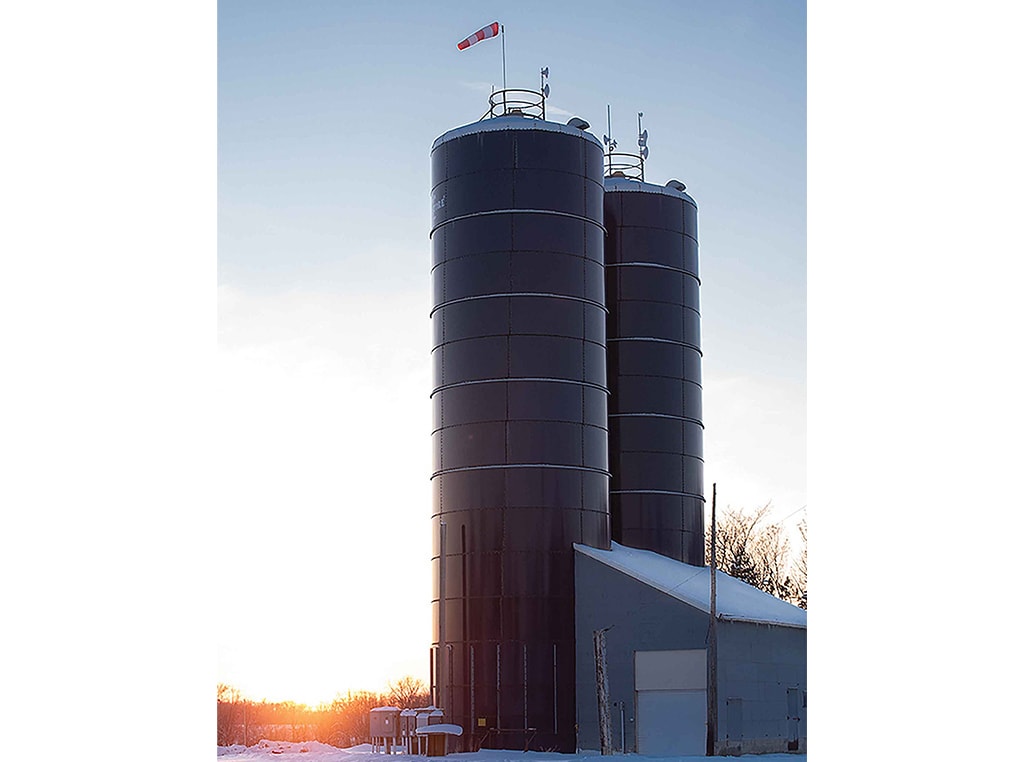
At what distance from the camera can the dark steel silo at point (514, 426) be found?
19172 mm

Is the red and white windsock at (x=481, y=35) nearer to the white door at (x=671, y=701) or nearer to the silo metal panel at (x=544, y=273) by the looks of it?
the silo metal panel at (x=544, y=273)

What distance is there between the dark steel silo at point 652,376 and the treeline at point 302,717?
9.86 metres

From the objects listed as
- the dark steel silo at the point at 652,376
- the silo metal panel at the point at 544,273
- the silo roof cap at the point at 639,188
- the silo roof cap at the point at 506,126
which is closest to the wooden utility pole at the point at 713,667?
the silo metal panel at the point at 544,273

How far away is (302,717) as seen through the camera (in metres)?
35.1

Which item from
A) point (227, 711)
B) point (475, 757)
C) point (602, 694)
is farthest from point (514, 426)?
point (227, 711)

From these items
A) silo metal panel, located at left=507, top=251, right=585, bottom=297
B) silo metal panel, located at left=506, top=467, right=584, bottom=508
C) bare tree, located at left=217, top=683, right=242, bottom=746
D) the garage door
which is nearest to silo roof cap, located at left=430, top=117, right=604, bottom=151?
silo metal panel, located at left=507, top=251, right=585, bottom=297

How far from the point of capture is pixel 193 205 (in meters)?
7.35

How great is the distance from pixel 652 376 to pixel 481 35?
23.1ft

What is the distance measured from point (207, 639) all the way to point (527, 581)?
Result: 12.4 metres

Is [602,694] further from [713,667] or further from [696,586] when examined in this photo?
[696,586]

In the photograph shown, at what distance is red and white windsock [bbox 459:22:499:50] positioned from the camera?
62.5 feet
